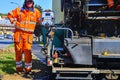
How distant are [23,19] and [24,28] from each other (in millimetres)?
243

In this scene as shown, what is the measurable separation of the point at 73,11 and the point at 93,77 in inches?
70.6

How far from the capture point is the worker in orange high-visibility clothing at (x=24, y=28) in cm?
1051

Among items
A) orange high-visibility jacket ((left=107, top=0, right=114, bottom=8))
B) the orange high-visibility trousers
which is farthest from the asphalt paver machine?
the orange high-visibility trousers

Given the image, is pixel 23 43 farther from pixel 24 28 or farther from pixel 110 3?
pixel 110 3

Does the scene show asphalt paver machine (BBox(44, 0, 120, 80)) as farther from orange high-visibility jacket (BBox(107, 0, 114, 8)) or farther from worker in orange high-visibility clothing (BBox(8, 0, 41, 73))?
worker in orange high-visibility clothing (BBox(8, 0, 41, 73))

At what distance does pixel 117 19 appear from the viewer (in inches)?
365

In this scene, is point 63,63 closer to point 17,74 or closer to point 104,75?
point 104,75

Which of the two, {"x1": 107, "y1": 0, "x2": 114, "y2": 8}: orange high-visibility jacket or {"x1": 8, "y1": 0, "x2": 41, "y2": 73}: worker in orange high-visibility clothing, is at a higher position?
{"x1": 107, "y1": 0, "x2": 114, "y2": 8}: orange high-visibility jacket

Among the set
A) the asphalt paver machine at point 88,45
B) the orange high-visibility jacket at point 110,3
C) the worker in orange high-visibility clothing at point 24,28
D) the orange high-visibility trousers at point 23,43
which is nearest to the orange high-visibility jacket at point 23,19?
the worker in orange high-visibility clothing at point 24,28

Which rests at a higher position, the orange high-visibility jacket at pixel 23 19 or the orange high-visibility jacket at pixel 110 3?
the orange high-visibility jacket at pixel 110 3

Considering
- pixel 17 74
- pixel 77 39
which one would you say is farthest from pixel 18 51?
pixel 77 39

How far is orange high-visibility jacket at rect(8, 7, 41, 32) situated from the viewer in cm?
1054

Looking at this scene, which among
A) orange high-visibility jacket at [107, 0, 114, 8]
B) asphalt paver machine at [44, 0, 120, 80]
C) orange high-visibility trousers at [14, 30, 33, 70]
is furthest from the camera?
orange high-visibility trousers at [14, 30, 33, 70]

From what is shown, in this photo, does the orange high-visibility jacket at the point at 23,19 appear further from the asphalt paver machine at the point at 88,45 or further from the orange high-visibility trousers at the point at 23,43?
the asphalt paver machine at the point at 88,45
